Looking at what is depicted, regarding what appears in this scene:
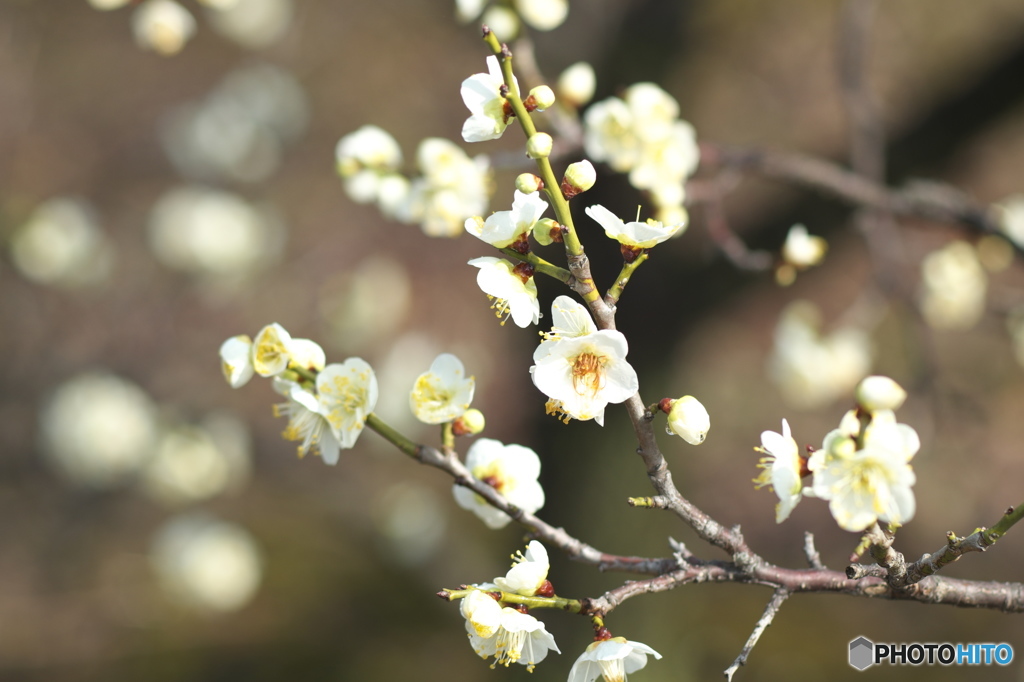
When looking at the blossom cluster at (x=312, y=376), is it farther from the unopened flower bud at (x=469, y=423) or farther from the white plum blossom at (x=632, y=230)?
the white plum blossom at (x=632, y=230)

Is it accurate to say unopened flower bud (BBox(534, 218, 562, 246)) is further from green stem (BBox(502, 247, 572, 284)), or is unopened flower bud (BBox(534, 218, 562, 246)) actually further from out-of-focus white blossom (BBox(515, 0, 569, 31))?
out-of-focus white blossom (BBox(515, 0, 569, 31))

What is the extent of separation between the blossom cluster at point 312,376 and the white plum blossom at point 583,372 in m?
0.27

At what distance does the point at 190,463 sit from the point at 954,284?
2.71 metres

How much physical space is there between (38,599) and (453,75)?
159 inches

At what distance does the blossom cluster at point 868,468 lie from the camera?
2.60 ft

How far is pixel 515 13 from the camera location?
5.40 feet

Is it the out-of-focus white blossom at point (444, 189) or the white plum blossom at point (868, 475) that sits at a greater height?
the out-of-focus white blossom at point (444, 189)

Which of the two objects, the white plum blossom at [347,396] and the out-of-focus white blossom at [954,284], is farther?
the out-of-focus white blossom at [954,284]

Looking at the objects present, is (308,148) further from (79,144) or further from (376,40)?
(79,144)

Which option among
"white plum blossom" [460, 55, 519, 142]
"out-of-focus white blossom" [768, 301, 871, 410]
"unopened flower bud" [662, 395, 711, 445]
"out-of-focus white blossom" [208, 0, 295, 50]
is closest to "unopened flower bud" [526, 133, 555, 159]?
"white plum blossom" [460, 55, 519, 142]

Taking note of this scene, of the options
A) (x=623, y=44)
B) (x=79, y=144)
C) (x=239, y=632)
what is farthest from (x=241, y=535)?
(x=79, y=144)

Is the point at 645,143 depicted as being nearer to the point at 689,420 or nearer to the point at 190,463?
the point at 689,420

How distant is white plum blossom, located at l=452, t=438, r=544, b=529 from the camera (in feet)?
3.65

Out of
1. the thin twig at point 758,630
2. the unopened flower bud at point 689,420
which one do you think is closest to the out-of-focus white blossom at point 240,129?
the unopened flower bud at point 689,420
